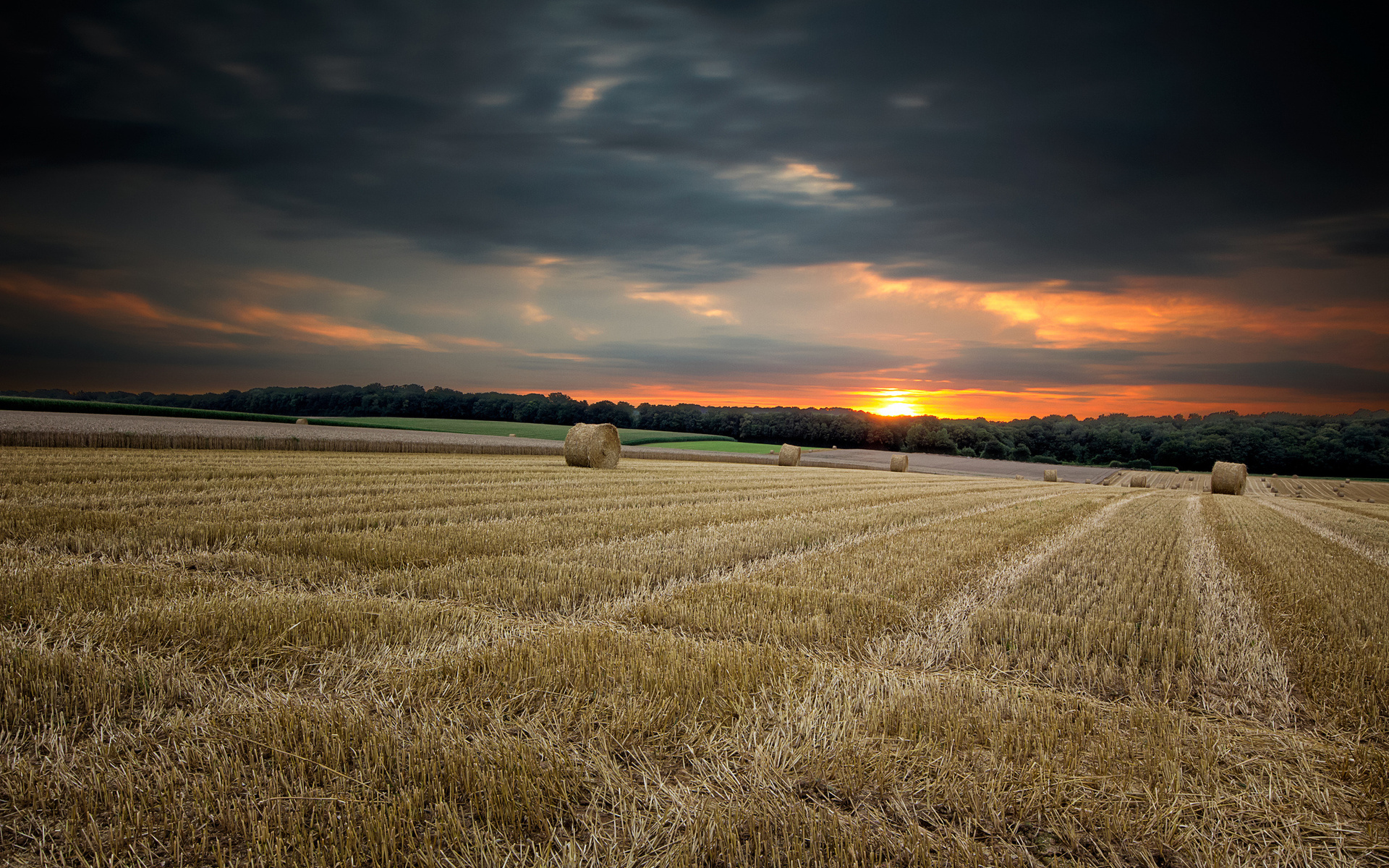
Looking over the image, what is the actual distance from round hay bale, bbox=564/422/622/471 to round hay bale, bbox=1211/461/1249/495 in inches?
1131

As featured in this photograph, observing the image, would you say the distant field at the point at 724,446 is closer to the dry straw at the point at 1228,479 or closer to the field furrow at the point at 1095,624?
the dry straw at the point at 1228,479

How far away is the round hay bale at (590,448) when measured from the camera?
75.7 ft

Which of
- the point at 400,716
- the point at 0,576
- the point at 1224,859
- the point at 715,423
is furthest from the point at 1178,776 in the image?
the point at 715,423

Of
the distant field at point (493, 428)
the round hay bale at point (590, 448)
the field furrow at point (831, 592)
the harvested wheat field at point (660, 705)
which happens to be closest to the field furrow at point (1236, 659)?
the harvested wheat field at point (660, 705)

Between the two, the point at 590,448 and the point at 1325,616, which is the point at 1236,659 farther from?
the point at 590,448

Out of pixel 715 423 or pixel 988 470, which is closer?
pixel 988 470

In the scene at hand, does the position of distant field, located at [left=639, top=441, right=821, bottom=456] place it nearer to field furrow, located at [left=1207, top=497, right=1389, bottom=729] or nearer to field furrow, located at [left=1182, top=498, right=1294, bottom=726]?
field furrow, located at [left=1207, top=497, right=1389, bottom=729]

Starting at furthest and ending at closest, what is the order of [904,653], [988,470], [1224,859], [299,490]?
[988,470]
[299,490]
[904,653]
[1224,859]

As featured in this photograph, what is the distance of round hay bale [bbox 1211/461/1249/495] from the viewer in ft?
99.8

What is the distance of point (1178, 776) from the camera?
2652 mm

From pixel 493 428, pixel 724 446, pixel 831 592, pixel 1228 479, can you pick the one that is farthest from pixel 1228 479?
pixel 493 428

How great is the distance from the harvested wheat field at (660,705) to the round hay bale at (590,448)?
15.5 m

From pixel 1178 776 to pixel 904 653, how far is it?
1.70 metres

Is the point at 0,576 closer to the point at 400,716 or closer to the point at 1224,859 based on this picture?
the point at 400,716
